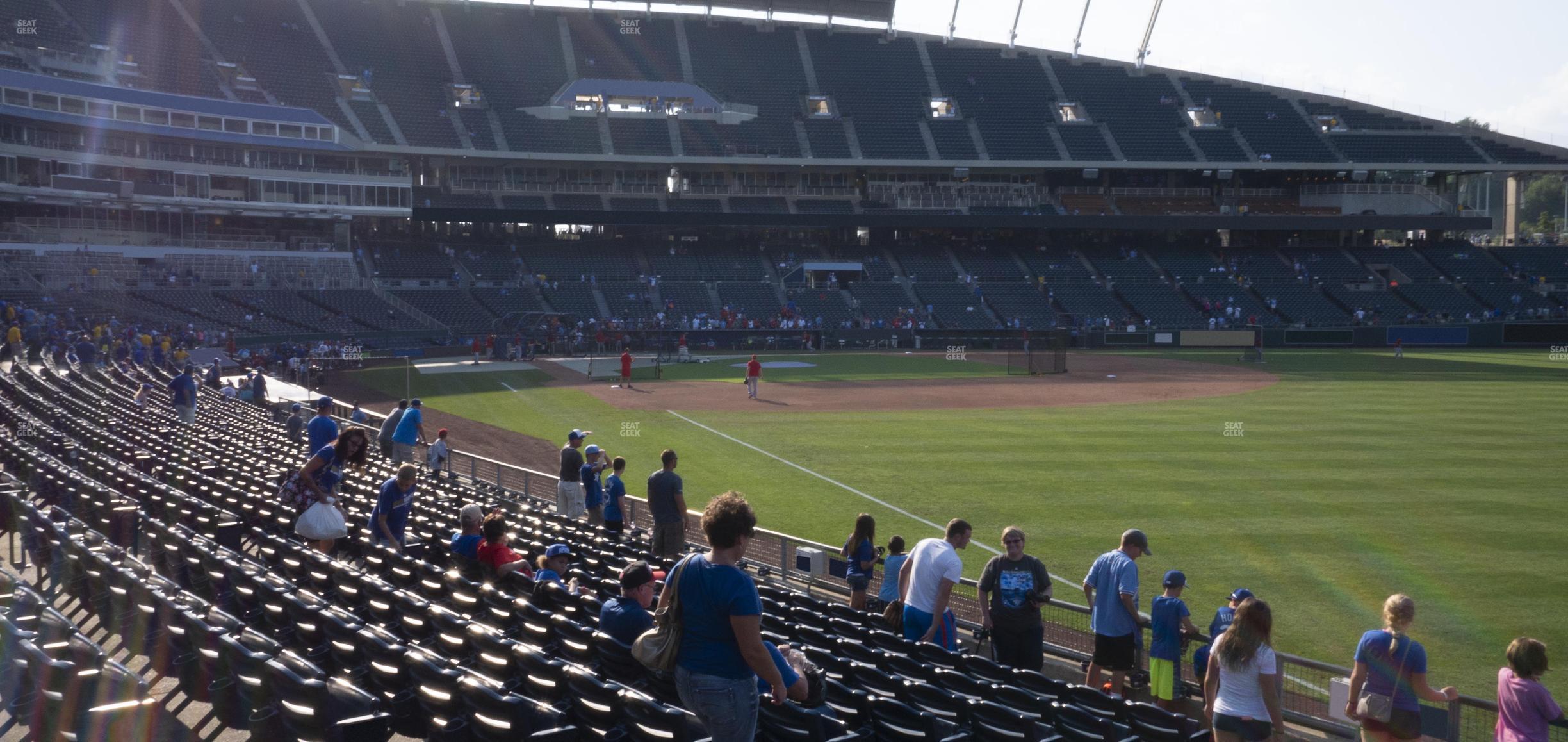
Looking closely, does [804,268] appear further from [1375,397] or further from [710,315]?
[1375,397]

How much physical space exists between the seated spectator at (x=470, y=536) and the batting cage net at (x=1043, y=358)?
125ft

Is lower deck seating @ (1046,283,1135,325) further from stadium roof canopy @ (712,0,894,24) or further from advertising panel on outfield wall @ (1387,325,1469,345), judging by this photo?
stadium roof canopy @ (712,0,894,24)

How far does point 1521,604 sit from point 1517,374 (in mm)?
37084

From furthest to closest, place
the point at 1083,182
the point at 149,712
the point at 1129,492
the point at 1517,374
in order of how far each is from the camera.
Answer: the point at 1083,182 → the point at 1517,374 → the point at 1129,492 → the point at 149,712

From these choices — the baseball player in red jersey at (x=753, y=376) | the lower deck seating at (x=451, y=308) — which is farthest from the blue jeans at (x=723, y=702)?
the lower deck seating at (x=451, y=308)

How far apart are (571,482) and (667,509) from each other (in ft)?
12.2

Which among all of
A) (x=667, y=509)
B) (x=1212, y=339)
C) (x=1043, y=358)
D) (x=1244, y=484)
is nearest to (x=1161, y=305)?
(x=1212, y=339)

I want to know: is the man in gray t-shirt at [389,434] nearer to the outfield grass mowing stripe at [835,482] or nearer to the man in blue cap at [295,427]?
the man in blue cap at [295,427]

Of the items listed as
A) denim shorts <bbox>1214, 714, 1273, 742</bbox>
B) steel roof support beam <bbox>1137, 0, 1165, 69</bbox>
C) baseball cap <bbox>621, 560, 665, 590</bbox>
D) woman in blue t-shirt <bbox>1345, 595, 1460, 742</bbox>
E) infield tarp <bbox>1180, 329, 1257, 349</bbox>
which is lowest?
denim shorts <bbox>1214, 714, 1273, 742</bbox>

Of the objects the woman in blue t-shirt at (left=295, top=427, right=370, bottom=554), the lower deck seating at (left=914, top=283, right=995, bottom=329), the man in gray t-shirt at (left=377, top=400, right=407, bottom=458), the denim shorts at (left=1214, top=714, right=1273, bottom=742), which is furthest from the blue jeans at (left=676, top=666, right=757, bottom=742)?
the lower deck seating at (left=914, top=283, right=995, bottom=329)

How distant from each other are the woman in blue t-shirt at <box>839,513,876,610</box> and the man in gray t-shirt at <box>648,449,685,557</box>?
2.28 meters

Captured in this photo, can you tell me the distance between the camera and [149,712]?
17.0 feet

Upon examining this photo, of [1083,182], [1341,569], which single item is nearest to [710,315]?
[1083,182]

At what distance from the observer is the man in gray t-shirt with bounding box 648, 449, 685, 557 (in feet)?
41.7
